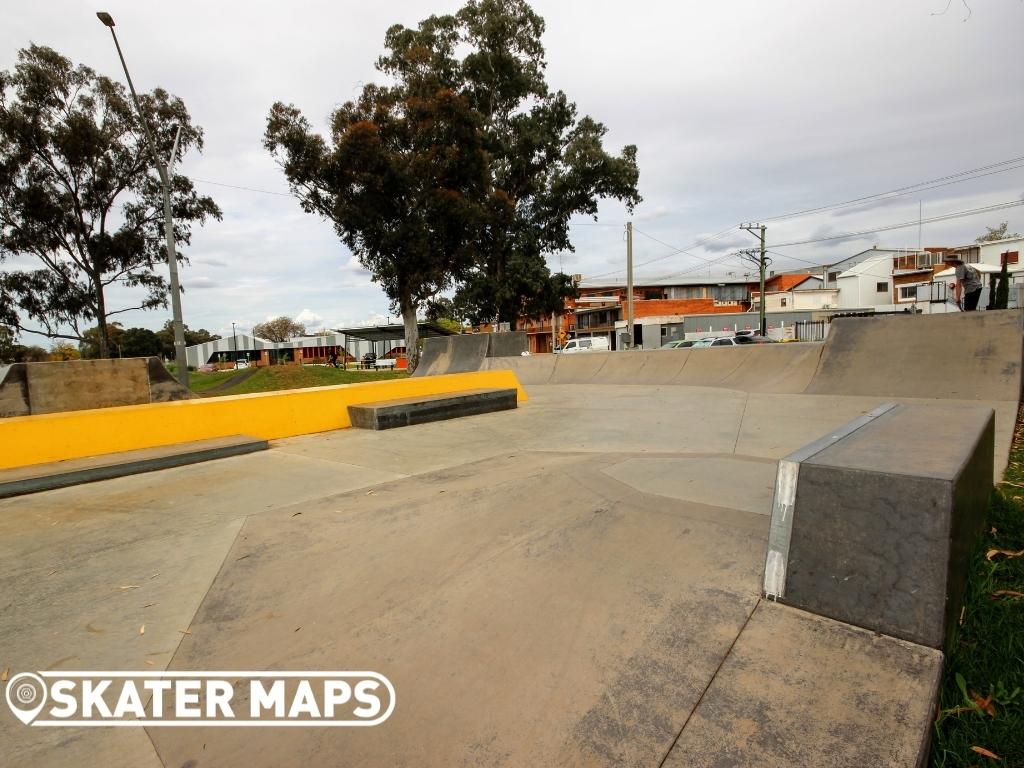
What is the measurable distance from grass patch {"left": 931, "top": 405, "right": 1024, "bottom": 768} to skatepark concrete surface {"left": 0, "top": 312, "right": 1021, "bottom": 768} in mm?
207

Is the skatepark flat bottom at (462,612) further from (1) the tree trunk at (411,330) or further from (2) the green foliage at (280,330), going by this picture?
(2) the green foliage at (280,330)

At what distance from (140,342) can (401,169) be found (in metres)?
81.7

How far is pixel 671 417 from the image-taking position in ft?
25.1

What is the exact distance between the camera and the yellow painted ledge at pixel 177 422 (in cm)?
574

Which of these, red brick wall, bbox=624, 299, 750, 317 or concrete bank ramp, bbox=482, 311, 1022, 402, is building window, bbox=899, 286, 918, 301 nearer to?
red brick wall, bbox=624, 299, 750, 317

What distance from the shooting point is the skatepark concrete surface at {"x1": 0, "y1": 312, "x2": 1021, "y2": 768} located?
1.75m

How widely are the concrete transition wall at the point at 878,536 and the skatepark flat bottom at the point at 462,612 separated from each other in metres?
0.13

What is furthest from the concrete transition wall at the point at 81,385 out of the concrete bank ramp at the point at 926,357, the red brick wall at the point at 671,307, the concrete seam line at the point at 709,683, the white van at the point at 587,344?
the red brick wall at the point at 671,307

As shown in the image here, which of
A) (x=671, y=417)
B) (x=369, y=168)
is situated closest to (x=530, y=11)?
(x=369, y=168)

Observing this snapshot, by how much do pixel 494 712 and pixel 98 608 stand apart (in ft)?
7.17

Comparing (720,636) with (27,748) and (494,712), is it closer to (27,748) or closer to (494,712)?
(494,712)

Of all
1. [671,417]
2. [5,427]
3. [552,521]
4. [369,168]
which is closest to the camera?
[552,521]

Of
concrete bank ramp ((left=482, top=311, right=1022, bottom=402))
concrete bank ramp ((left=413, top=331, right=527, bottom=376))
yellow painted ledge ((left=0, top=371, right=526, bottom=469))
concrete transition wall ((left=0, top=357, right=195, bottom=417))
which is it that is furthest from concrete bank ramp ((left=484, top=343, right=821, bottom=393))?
concrete transition wall ((left=0, top=357, right=195, bottom=417))

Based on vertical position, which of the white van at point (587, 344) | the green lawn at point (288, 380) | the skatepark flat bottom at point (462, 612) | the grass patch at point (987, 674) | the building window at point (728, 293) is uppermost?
the building window at point (728, 293)
